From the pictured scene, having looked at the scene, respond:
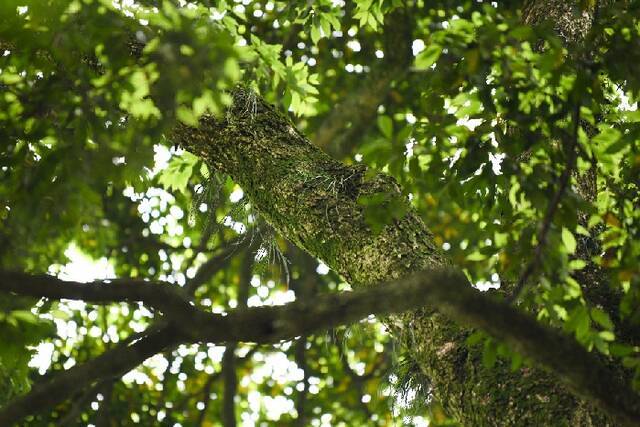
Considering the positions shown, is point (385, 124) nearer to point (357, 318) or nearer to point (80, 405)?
point (357, 318)

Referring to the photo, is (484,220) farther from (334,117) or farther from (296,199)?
(334,117)

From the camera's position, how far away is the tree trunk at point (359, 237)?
2.54 m

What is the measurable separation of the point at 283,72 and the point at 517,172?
83.3 inches

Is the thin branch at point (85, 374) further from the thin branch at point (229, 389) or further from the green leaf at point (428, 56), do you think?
the thin branch at point (229, 389)

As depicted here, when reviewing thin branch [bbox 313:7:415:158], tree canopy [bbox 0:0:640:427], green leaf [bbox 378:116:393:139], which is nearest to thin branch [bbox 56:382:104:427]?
tree canopy [bbox 0:0:640:427]

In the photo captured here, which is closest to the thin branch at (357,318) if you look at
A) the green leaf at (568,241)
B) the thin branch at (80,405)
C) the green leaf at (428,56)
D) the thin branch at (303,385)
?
the green leaf at (568,241)

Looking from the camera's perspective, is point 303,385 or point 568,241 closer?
point 568,241

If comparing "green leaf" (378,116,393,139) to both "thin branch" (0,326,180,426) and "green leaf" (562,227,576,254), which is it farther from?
"thin branch" (0,326,180,426)

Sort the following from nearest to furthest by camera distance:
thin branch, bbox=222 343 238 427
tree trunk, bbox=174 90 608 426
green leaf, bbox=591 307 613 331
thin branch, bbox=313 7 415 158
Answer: green leaf, bbox=591 307 613 331
tree trunk, bbox=174 90 608 426
thin branch, bbox=222 343 238 427
thin branch, bbox=313 7 415 158

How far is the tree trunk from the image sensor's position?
2538 mm

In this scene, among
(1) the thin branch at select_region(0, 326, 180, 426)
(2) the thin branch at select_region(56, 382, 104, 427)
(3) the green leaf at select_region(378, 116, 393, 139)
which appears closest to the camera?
(1) the thin branch at select_region(0, 326, 180, 426)

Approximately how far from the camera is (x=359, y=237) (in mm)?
2957

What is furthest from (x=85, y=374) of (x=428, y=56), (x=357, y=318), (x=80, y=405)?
(x=80, y=405)

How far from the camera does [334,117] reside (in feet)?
24.9
